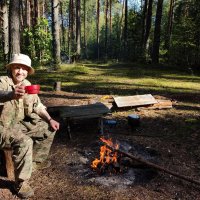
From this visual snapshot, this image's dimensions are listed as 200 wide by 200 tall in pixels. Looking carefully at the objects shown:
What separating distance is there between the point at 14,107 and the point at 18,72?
62cm

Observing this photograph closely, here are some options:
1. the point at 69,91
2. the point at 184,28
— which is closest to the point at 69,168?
the point at 69,91

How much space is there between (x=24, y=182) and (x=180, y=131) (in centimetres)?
497

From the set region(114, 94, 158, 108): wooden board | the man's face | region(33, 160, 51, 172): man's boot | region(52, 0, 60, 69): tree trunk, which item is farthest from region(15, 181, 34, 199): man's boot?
region(52, 0, 60, 69): tree trunk

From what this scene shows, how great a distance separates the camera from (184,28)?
24688 millimetres

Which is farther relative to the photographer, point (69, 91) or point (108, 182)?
point (69, 91)

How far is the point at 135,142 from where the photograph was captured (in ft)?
25.1

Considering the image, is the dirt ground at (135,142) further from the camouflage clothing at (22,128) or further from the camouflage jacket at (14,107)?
the camouflage jacket at (14,107)

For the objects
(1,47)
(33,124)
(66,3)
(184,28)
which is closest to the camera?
(33,124)

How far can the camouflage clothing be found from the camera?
5027 millimetres

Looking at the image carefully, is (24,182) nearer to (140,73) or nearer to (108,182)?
(108,182)

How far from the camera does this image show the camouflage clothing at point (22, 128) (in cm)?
503

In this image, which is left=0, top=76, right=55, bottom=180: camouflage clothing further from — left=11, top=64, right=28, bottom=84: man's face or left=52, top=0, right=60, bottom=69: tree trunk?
left=52, top=0, right=60, bottom=69: tree trunk

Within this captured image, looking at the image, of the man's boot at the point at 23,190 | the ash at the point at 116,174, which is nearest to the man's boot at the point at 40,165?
the ash at the point at 116,174

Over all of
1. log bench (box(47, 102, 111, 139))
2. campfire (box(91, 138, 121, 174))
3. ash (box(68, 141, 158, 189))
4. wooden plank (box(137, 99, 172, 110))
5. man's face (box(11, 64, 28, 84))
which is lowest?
ash (box(68, 141, 158, 189))
